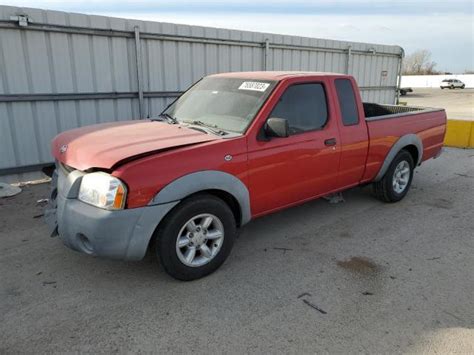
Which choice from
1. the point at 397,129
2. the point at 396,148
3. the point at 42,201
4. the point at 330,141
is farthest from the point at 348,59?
the point at 42,201

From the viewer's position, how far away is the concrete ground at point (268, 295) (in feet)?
9.00

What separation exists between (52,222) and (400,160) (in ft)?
14.8

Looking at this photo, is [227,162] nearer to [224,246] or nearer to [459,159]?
[224,246]

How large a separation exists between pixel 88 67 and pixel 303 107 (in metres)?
4.44

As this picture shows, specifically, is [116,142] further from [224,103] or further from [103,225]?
[224,103]

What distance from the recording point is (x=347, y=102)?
4652 millimetres

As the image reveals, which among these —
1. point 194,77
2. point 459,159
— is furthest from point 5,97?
point 459,159

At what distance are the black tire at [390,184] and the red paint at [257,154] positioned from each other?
1.03ft

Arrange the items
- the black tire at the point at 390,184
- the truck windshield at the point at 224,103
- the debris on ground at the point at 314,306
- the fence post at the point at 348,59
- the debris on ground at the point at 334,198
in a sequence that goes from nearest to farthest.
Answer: the debris on ground at the point at 314,306 < the truck windshield at the point at 224,103 < the black tire at the point at 390,184 < the debris on ground at the point at 334,198 < the fence post at the point at 348,59

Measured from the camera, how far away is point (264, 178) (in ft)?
12.5

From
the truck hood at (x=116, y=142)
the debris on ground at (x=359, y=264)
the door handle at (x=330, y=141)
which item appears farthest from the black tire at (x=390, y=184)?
the truck hood at (x=116, y=142)

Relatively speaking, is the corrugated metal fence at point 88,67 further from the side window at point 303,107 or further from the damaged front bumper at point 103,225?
the side window at point 303,107

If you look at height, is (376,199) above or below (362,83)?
below

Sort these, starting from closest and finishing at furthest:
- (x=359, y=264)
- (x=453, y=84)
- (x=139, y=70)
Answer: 1. (x=359, y=264)
2. (x=139, y=70)
3. (x=453, y=84)
